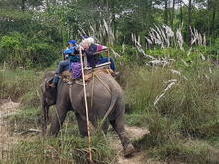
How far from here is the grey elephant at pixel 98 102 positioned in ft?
18.1

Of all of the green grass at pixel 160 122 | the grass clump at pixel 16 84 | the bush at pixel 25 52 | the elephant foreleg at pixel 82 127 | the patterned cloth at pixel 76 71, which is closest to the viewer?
the green grass at pixel 160 122

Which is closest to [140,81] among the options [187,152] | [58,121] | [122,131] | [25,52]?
[58,121]

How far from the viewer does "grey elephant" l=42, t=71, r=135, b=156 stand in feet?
18.1

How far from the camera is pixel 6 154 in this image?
15.0ft

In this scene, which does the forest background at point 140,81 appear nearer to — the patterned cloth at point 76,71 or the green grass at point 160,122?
the green grass at point 160,122

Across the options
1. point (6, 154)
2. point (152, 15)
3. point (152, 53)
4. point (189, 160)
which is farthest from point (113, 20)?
point (6, 154)

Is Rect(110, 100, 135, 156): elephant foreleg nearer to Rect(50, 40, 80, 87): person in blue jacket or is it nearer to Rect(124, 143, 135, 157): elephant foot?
Rect(124, 143, 135, 157): elephant foot

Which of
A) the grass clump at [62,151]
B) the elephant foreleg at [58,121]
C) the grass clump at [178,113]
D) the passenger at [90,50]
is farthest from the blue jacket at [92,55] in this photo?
the grass clump at [62,151]

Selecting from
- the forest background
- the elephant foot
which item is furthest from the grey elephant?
the forest background

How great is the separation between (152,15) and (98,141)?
35.2ft

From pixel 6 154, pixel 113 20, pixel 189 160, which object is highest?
pixel 113 20

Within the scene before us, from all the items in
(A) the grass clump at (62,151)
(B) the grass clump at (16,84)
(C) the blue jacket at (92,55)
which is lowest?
(B) the grass clump at (16,84)

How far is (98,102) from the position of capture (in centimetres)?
550

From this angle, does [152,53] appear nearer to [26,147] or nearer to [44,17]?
[26,147]
